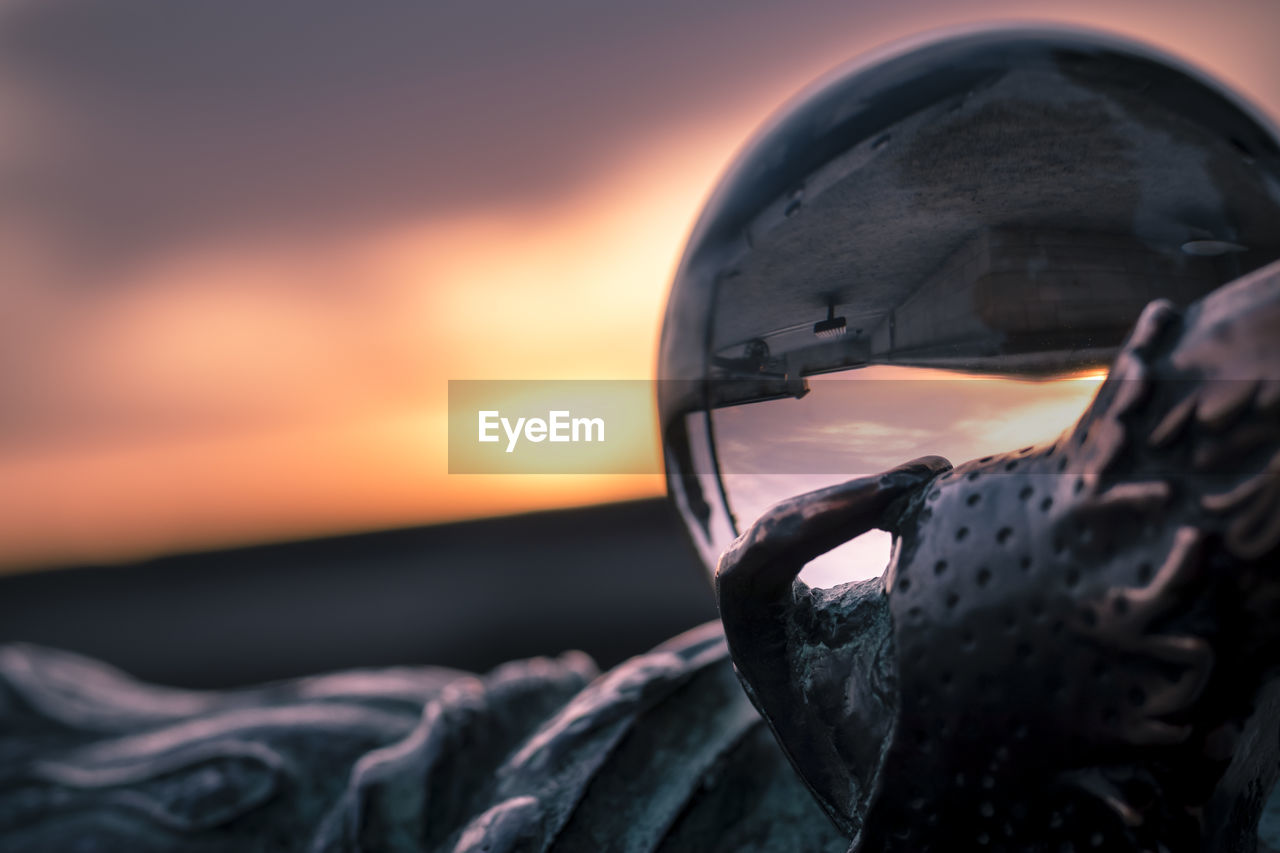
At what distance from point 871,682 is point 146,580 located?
253 centimetres

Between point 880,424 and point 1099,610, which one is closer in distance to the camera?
point 1099,610

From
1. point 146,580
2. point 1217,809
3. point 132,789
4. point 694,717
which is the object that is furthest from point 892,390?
point 146,580

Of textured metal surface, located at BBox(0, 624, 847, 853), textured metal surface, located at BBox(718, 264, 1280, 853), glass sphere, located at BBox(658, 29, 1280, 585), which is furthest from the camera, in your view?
textured metal surface, located at BBox(0, 624, 847, 853)

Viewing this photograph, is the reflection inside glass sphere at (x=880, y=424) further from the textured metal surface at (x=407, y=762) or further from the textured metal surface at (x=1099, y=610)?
the textured metal surface at (x=407, y=762)

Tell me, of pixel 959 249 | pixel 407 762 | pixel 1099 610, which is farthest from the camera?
pixel 407 762

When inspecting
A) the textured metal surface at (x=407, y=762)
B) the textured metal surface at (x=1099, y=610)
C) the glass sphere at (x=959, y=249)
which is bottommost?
the textured metal surface at (x=407, y=762)

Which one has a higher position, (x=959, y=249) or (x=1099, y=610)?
(x=959, y=249)

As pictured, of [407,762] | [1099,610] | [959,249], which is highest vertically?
[959,249]

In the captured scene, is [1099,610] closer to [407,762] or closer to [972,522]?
[972,522]

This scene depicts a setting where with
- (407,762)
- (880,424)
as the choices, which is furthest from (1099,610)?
(407,762)

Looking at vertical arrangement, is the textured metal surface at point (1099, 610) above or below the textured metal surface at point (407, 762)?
above

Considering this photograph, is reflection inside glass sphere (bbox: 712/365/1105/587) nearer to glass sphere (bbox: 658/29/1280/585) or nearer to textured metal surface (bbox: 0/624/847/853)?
glass sphere (bbox: 658/29/1280/585)

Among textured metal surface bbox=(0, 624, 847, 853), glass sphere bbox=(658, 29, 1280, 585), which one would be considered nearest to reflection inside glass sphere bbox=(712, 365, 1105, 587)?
glass sphere bbox=(658, 29, 1280, 585)

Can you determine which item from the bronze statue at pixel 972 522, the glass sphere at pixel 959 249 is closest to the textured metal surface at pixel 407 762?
the bronze statue at pixel 972 522
